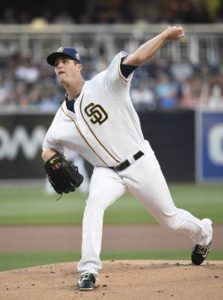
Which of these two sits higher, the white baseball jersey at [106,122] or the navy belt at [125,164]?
the white baseball jersey at [106,122]

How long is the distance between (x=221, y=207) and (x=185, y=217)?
6.74m

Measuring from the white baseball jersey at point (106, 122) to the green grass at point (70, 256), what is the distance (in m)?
1.89

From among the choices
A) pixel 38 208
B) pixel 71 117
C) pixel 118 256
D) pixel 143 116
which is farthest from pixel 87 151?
pixel 143 116

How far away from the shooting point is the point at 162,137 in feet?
58.9

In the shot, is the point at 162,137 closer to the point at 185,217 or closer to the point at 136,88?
the point at 136,88

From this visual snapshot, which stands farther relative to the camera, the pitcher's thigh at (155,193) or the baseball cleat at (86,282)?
the pitcher's thigh at (155,193)

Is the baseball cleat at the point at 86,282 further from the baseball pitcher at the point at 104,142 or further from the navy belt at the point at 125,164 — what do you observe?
the navy belt at the point at 125,164

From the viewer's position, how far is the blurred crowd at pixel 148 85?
18391 millimetres

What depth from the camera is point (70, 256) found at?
897cm

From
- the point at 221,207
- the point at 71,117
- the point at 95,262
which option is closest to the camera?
the point at 95,262

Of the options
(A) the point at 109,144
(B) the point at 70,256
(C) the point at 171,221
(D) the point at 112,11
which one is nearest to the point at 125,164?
(A) the point at 109,144

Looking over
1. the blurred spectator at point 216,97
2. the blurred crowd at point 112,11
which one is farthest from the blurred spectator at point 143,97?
the blurred crowd at point 112,11

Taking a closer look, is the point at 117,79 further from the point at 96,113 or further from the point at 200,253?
the point at 200,253

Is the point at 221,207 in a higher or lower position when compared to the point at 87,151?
lower
